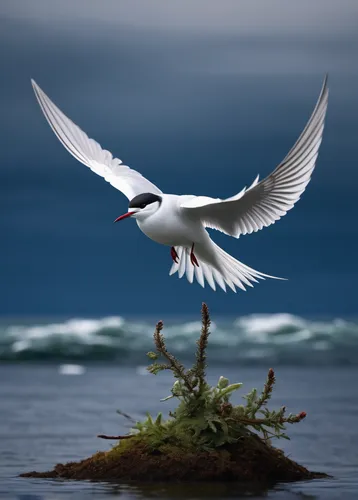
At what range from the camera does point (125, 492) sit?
8812 millimetres

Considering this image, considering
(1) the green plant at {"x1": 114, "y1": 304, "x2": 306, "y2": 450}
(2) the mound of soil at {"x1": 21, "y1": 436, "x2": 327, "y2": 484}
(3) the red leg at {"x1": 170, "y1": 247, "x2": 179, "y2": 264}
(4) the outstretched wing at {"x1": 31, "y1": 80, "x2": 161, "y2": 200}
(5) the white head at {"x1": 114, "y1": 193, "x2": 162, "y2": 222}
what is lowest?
(2) the mound of soil at {"x1": 21, "y1": 436, "x2": 327, "y2": 484}

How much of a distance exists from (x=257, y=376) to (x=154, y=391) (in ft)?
10.0

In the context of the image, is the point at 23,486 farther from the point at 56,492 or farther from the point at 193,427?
the point at 193,427

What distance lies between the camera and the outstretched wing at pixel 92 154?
11.8 metres

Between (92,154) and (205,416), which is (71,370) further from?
(205,416)

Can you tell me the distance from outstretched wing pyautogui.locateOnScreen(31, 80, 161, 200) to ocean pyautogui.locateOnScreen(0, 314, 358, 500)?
9.54 feet

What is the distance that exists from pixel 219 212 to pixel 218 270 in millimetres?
1022

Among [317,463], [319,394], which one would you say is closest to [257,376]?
[319,394]

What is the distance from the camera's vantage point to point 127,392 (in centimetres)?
1986

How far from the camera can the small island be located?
Answer: 30.4ft

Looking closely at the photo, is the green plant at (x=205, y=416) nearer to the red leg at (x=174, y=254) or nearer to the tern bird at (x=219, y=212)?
the tern bird at (x=219, y=212)

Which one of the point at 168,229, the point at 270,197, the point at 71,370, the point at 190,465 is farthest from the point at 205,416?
the point at 71,370

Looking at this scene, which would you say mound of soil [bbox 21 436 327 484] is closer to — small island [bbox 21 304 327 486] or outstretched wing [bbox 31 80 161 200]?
small island [bbox 21 304 327 486]

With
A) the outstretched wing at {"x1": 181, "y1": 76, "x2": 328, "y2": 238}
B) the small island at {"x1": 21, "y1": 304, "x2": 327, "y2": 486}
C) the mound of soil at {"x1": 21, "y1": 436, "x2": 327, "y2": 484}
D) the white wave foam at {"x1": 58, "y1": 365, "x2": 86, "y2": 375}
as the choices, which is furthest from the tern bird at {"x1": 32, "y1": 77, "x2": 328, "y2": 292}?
the white wave foam at {"x1": 58, "y1": 365, "x2": 86, "y2": 375}
